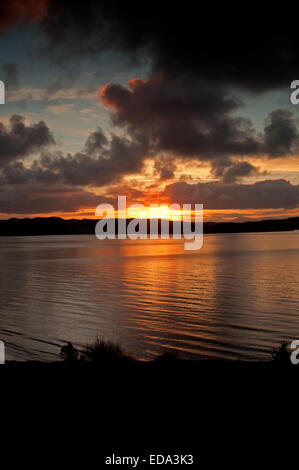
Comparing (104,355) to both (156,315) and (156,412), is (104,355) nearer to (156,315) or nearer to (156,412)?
(156,412)

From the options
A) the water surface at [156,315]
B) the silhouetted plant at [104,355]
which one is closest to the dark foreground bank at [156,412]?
the silhouetted plant at [104,355]

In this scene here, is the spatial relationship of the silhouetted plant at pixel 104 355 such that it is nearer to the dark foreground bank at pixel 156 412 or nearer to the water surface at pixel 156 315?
the dark foreground bank at pixel 156 412

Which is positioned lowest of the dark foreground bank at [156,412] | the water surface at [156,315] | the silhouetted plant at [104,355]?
the water surface at [156,315]

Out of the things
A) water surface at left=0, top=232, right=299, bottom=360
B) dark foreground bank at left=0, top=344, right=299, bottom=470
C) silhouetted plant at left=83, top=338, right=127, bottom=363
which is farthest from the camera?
water surface at left=0, top=232, right=299, bottom=360

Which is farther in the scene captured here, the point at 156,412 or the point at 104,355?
the point at 104,355

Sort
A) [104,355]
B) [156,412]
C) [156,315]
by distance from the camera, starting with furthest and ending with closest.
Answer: [156,315] → [104,355] → [156,412]

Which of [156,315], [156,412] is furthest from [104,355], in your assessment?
[156,315]

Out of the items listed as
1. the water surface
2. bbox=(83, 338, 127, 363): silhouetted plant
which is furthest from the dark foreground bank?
the water surface

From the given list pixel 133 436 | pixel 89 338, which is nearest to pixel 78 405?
pixel 133 436

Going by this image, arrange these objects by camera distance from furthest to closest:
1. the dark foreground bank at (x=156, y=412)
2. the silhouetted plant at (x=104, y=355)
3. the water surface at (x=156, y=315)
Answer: the water surface at (x=156, y=315), the silhouetted plant at (x=104, y=355), the dark foreground bank at (x=156, y=412)

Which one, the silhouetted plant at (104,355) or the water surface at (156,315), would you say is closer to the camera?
the silhouetted plant at (104,355)

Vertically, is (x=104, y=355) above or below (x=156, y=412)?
below

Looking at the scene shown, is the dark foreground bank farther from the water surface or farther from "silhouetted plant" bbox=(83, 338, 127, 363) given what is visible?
the water surface

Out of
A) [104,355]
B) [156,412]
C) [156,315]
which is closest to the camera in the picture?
[156,412]
